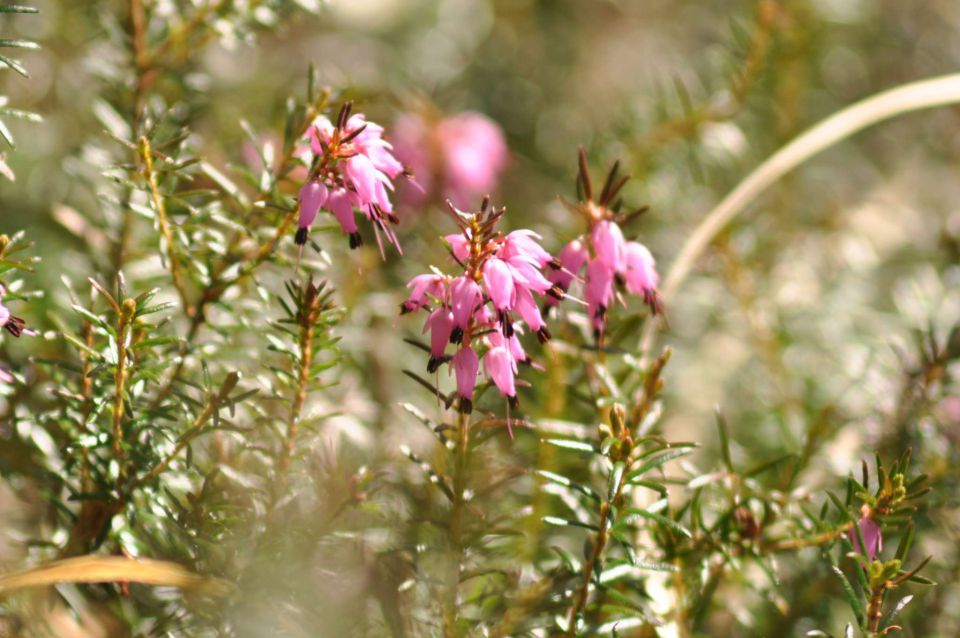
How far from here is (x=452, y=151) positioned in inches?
74.0

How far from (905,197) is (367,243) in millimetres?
1449

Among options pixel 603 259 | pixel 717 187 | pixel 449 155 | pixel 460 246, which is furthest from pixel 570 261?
pixel 717 187

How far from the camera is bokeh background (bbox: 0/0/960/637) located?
1312 mm

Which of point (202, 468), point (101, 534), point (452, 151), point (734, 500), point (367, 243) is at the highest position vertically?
point (452, 151)

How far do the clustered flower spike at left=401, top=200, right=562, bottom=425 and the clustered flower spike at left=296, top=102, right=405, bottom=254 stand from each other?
6 cm

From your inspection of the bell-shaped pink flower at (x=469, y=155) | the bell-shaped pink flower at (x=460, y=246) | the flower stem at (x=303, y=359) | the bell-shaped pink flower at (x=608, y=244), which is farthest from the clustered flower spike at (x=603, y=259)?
the bell-shaped pink flower at (x=469, y=155)

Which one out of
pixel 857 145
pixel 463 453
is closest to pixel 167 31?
pixel 463 453

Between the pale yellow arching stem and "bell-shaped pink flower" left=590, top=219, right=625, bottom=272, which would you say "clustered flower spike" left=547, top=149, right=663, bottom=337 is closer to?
"bell-shaped pink flower" left=590, top=219, right=625, bottom=272

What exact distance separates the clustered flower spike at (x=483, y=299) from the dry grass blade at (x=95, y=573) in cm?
28

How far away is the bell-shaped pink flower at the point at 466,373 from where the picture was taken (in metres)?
0.81

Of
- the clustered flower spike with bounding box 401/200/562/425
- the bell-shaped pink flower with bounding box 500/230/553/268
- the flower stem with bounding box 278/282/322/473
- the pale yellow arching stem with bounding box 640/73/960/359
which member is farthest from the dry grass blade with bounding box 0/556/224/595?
Answer: the pale yellow arching stem with bounding box 640/73/960/359

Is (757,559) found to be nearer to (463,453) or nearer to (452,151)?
(463,453)

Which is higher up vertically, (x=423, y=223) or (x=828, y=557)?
(x=423, y=223)

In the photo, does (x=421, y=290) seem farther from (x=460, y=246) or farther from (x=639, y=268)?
(x=639, y=268)
